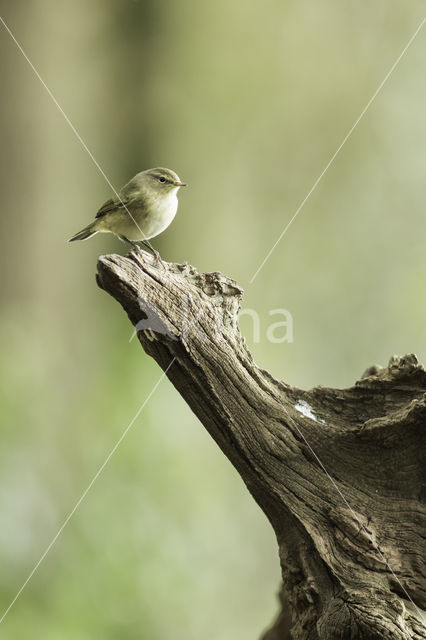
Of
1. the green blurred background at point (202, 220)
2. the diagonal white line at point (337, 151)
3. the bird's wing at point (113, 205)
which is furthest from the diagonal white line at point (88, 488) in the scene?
the bird's wing at point (113, 205)

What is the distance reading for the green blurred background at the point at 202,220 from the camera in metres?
5.38

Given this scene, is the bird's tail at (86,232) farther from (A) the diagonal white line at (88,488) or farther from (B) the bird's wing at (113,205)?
(A) the diagonal white line at (88,488)

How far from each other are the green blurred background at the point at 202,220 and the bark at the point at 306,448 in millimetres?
2981

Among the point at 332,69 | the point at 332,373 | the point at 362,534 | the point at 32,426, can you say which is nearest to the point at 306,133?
the point at 332,69

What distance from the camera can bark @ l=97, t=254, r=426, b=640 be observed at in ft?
7.34

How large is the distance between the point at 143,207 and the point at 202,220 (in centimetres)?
330

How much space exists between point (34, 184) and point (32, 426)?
1.99 m

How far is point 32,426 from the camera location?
A: 16.8ft

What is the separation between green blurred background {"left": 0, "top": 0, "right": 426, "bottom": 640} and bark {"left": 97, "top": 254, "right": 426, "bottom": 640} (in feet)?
9.78

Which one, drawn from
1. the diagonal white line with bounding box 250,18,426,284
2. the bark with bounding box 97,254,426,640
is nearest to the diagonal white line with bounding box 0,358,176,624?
the diagonal white line with bounding box 250,18,426,284

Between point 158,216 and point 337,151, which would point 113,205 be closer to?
point 158,216

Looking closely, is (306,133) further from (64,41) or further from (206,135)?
(64,41)

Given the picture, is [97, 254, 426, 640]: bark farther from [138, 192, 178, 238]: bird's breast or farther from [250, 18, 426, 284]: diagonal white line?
[250, 18, 426, 284]: diagonal white line

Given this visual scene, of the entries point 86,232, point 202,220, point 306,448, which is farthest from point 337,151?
point 306,448
